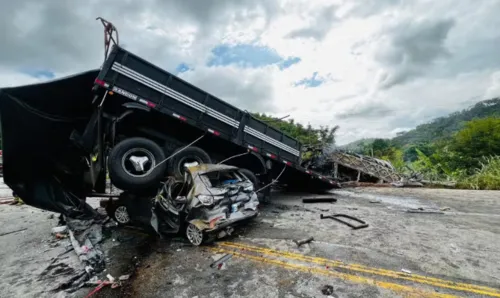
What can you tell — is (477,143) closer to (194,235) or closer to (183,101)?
(183,101)

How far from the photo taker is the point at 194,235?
14.9 feet

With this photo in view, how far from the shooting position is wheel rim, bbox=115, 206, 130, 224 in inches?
227

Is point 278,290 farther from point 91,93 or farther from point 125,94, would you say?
point 91,93

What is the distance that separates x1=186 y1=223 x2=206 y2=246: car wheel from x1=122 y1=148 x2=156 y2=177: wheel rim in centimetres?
186

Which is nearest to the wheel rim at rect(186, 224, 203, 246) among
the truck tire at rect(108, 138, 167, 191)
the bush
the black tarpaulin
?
the truck tire at rect(108, 138, 167, 191)

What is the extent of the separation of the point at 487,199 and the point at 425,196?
157 cm

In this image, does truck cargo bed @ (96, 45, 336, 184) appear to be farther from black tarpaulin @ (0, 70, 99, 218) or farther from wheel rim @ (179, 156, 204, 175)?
wheel rim @ (179, 156, 204, 175)

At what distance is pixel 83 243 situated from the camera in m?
4.73

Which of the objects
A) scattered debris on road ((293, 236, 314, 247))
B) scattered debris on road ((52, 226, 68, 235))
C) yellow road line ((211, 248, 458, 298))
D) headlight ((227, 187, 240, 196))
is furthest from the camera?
scattered debris on road ((52, 226, 68, 235))

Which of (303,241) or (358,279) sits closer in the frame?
(358,279)

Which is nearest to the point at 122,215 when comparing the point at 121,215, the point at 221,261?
the point at 121,215

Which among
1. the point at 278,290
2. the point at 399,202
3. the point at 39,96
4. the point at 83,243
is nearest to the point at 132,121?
the point at 39,96

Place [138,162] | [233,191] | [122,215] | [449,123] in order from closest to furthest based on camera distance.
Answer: [233,191] → [138,162] → [122,215] → [449,123]

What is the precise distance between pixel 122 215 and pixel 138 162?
50.3 inches
